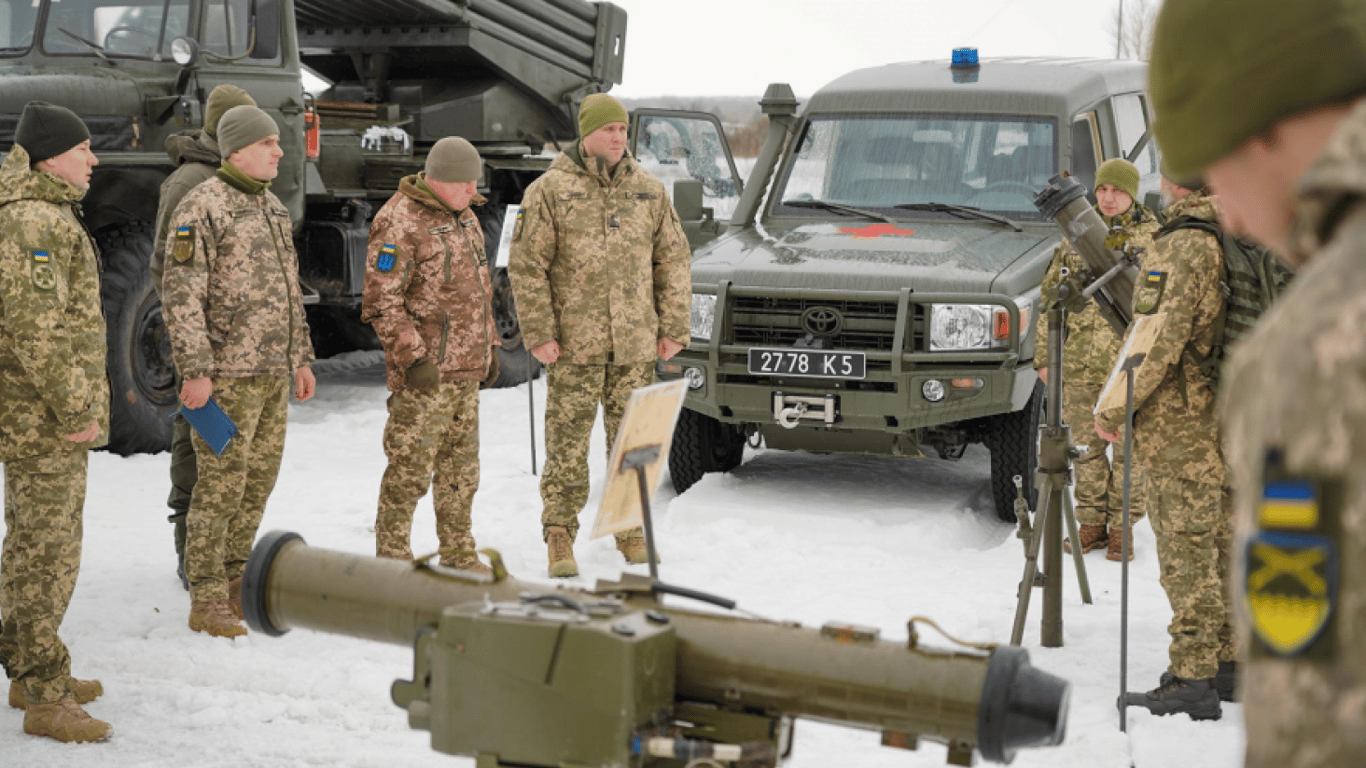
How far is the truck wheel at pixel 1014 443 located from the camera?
23.1 feet

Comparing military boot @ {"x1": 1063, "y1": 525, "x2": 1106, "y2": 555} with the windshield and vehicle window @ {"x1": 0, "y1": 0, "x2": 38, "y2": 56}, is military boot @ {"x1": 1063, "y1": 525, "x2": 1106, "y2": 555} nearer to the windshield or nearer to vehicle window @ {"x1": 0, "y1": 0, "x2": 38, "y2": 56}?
the windshield

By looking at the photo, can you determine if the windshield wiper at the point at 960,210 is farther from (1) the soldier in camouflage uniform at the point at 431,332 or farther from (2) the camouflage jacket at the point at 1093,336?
(1) the soldier in camouflage uniform at the point at 431,332

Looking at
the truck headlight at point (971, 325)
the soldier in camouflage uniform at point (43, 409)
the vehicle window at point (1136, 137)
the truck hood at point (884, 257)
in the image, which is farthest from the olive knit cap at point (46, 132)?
the vehicle window at point (1136, 137)

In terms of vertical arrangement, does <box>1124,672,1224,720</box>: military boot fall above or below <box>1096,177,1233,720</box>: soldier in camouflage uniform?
below

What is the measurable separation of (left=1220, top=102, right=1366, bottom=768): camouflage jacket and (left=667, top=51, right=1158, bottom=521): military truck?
214 inches

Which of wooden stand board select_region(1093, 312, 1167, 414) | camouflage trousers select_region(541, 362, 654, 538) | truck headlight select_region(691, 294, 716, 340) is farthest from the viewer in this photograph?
truck headlight select_region(691, 294, 716, 340)

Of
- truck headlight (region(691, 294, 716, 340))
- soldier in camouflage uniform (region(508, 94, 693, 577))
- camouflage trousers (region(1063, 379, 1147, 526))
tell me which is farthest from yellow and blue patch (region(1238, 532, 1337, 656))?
truck headlight (region(691, 294, 716, 340))

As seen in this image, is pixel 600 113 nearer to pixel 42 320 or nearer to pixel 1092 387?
pixel 1092 387

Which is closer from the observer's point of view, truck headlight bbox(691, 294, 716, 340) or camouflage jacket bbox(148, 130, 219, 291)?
camouflage jacket bbox(148, 130, 219, 291)

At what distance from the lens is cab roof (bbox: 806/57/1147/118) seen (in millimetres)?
7754

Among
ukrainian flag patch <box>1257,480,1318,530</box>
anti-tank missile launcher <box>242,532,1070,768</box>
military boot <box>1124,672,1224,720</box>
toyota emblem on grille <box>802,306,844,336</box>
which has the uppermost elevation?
ukrainian flag patch <box>1257,480,1318,530</box>

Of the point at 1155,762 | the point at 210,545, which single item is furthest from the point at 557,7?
the point at 1155,762

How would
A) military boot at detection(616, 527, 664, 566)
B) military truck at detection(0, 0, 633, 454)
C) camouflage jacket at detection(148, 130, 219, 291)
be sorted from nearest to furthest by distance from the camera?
camouflage jacket at detection(148, 130, 219, 291) → military boot at detection(616, 527, 664, 566) → military truck at detection(0, 0, 633, 454)

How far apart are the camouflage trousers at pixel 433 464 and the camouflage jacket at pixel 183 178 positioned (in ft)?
3.29
